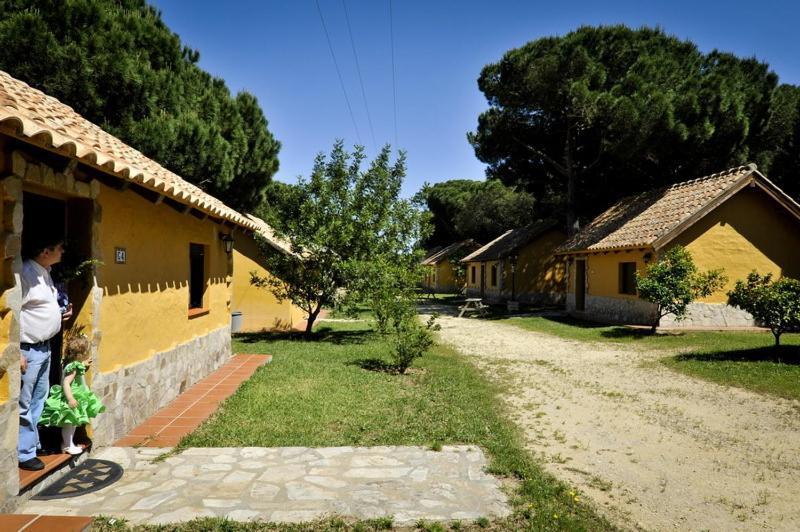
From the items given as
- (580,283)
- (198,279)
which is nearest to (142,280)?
(198,279)

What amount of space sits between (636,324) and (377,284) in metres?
9.20

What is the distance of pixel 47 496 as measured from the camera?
3.67 meters

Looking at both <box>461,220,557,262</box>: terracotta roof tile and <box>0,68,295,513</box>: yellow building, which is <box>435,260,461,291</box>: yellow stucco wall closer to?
<box>461,220,557,262</box>: terracotta roof tile

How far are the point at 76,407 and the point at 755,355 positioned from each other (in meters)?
12.0

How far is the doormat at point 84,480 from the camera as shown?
373 centimetres

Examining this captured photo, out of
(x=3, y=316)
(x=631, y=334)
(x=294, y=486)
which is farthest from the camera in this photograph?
(x=631, y=334)

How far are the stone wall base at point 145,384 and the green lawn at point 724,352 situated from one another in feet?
28.6

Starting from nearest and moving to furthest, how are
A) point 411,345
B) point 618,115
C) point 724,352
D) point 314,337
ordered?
1. point 411,345
2. point 724,352
3. point 314,337
4. point 618,115

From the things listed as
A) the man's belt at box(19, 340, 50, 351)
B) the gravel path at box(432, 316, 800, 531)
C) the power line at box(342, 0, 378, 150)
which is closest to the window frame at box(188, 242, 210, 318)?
the man's belt at box(19, 340, 50, 351)

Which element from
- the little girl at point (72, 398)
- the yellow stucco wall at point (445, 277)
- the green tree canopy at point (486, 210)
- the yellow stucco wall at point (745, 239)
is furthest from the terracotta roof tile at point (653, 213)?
the yellow stucco wall at point (445, 277)

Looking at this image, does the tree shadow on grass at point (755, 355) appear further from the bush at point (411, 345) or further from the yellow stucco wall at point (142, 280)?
the yellow stucco wall at point (142, 280)

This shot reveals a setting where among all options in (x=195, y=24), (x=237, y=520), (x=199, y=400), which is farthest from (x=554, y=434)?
(x=195, y=24)

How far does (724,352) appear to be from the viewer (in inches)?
421

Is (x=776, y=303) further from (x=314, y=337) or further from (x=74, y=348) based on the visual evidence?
(x=74, y=348)
